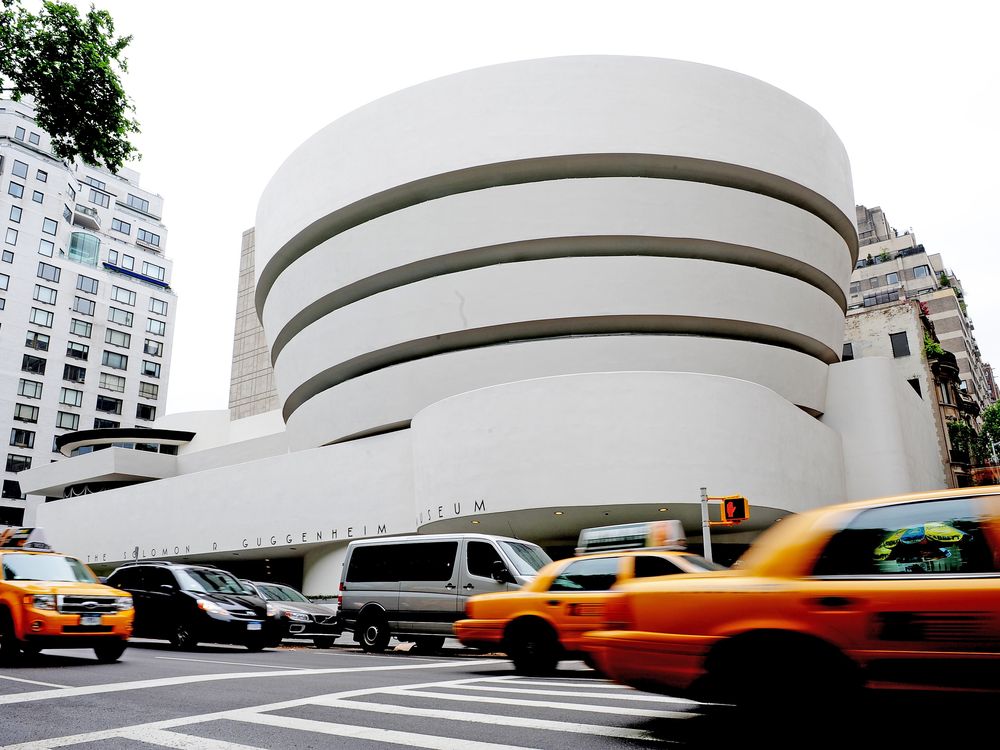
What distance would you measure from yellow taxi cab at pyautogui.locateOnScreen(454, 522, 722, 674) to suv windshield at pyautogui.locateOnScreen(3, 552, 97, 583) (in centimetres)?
587

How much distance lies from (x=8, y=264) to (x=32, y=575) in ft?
222

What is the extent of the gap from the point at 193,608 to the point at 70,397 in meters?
66.1

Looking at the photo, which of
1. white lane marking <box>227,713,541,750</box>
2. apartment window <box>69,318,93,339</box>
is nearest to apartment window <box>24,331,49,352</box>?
apartment window <box>69,318,93,339</box>

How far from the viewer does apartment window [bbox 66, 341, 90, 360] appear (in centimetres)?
7025

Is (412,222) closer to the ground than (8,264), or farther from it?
closer to the ground

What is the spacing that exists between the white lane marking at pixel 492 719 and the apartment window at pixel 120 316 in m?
77.7

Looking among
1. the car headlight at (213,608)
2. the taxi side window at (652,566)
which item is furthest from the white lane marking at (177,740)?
the car headlight at (213,608)

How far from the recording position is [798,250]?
3036 centimetres

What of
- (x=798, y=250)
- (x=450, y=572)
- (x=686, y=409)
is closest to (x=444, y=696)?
(x=450, y=572)

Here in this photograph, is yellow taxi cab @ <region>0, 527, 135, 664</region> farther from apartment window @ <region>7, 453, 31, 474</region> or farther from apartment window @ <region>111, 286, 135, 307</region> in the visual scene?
apartment window @ <region>111, 286, 135, 307</region>

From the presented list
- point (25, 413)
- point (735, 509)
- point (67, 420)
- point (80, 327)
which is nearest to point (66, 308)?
point (80, 327)

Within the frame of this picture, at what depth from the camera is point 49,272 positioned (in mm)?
69812

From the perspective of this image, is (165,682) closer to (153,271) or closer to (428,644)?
(428,644)

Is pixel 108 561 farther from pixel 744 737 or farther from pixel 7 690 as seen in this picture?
pixel 744 737
